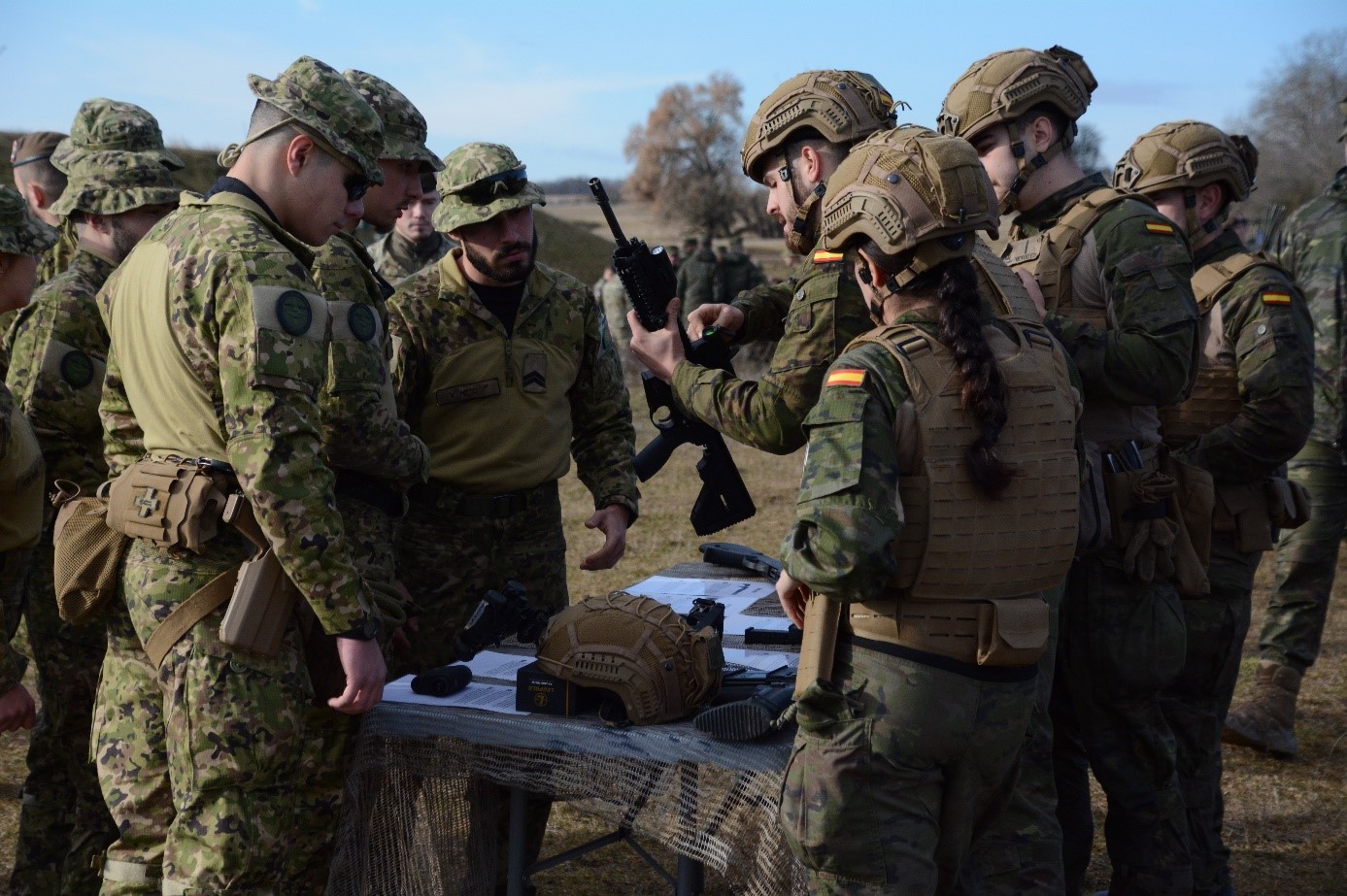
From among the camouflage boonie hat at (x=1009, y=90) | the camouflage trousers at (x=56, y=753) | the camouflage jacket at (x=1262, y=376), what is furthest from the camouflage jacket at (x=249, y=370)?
the camouflage jacket at (x=1262, y=376)

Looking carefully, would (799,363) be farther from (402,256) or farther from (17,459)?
(402,256)

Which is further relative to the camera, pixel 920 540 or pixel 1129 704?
pixel 1129 704

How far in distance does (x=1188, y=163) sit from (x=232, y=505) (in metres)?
3.35

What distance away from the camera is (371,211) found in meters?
3.91

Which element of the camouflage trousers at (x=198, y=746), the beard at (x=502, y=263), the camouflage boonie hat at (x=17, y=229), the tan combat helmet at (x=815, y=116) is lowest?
the camouflage trousers at (x=198, y=746)

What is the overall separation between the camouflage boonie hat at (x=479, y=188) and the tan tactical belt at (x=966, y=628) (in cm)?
212

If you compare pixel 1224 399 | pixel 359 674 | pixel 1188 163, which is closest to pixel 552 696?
pixel 359 674

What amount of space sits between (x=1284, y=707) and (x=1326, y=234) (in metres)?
2.34

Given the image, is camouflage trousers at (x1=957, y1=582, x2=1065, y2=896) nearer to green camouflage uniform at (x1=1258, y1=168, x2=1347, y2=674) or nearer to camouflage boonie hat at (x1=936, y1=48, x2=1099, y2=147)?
camouflage boonie hat at (x1=936, y1=48, x2=1099, y2=147)

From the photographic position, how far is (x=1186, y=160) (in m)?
4.36

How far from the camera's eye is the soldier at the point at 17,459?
3291 millimetres

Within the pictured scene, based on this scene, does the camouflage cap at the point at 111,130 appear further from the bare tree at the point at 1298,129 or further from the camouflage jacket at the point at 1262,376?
the bare tree at the point at 1298,129

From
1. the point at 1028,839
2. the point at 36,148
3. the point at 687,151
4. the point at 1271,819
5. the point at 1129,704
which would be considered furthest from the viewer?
the point at 687,151

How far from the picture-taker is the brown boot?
223 inches
